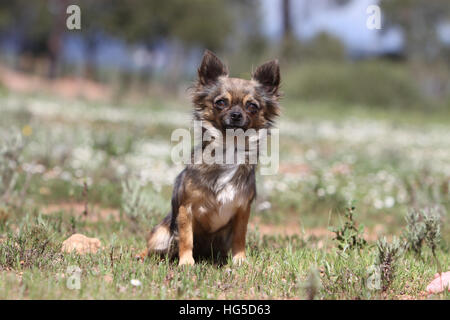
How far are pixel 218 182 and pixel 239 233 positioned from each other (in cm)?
52

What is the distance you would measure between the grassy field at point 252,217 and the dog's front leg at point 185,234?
0.47 ft

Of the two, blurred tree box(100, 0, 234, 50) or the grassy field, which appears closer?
the grassy field

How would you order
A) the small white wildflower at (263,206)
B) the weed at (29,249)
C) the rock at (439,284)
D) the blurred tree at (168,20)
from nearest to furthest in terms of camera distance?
the rock at (439,284) < the weed at (29,249) < the small white wildflower at (263,206) < the blurred tree at (168,20)

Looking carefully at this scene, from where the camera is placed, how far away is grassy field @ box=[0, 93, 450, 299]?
4.00 meters

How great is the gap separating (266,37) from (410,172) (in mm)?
47690

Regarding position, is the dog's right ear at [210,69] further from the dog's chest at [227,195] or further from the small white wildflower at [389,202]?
the small white wildflower at [389,202]

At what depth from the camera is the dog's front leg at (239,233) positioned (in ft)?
15.4

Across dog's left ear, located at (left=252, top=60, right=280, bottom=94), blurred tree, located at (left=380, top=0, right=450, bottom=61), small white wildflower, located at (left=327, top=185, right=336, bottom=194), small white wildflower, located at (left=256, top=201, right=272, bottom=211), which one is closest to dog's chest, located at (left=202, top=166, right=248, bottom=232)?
dog's left ear, located at (left=252, top=60, right=280, bottom=94)

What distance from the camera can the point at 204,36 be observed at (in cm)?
4819

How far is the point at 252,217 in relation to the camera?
761 centimetres

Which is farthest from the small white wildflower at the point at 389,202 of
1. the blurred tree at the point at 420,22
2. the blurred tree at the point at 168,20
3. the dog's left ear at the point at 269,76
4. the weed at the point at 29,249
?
the blurred tree at the point at 168,20

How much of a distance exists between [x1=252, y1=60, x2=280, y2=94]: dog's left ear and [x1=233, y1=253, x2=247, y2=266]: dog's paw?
59.2 inches

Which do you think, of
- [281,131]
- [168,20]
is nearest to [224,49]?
[168,20]

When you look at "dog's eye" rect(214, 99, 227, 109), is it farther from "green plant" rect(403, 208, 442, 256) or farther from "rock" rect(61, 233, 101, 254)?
"green plant" rect(403, 208, 442, 256)
